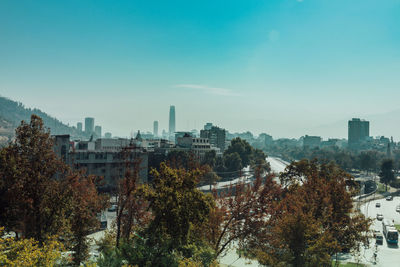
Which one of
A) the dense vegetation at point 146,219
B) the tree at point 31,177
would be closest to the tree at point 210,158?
the dense vegetation at point 146,219

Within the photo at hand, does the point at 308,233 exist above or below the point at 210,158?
below

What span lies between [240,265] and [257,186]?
8.86m

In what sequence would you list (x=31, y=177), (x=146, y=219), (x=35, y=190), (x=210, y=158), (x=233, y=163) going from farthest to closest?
(x=233, y=163) → (x=210, y=158) → (x=146, y=219) → (x=35, y=190) → (x=31, y=177)

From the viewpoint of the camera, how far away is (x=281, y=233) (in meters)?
16.2

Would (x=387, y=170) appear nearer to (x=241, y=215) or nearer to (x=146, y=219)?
(x=241, y=215)

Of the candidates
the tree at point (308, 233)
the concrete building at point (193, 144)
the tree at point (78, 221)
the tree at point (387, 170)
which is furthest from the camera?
the tree at point (387, 170)

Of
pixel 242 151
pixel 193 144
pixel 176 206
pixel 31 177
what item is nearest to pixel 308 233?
pixel 176 206

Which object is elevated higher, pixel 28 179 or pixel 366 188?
pixel 28 179

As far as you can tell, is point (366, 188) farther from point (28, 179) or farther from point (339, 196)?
point (28, 179)

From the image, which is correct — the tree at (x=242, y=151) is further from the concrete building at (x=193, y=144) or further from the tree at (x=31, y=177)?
the tree at (x=31, y=177)

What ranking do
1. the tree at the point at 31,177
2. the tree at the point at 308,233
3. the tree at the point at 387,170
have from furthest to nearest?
the tree at the point at 387,170
the tree at the point at 308,233
the tree at the point at 31,177

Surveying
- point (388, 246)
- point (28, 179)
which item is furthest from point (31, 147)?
point (388, 246)

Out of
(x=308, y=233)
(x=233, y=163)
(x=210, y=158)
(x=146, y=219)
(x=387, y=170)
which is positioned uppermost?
(x=210, y=158)

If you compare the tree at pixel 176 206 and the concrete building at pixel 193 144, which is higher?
the concrete building at pixel 193 144
